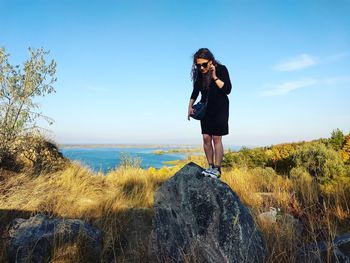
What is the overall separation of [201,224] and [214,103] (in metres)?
1.57

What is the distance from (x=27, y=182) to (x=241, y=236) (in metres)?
5.71

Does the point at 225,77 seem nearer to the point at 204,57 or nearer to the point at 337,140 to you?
the point at 204,57

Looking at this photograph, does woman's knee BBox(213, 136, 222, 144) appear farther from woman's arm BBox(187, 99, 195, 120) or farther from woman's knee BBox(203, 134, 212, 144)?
woman's arm BBox(187, 99, 195, 120)

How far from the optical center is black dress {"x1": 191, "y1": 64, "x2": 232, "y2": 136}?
16.2 feet

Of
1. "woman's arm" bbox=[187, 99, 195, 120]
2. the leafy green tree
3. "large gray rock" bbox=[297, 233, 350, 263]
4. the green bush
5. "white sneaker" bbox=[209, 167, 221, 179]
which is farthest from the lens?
the leafy green tree

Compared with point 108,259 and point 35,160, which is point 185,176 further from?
point 35,160

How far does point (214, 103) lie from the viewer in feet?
16.4

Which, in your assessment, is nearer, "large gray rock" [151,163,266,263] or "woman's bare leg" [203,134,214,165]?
"large gray rock" [151,163,266,263]

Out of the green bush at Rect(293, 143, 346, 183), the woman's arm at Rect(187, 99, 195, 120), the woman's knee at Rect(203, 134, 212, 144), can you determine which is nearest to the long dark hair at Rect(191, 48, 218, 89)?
the woman's arm at Rect(187, 99, 195, 120)

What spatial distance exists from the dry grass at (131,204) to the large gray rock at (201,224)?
0.97 feet

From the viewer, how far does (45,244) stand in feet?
17.9

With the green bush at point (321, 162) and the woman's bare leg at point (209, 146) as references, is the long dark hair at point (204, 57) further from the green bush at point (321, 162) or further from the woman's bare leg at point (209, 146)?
the green bush at point (321, 162)

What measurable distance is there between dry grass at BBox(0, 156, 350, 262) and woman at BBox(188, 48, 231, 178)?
1.29 m

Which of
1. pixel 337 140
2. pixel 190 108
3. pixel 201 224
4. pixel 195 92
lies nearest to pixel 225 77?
pixel 195 92
